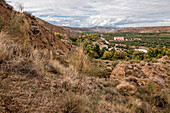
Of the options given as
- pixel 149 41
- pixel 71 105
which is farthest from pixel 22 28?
pixel 149 41

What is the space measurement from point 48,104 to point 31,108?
0.33 metres

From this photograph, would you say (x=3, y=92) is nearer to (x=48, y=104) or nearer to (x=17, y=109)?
(x=17, y=109)

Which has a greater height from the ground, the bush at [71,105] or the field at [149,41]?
the field at [149,41]

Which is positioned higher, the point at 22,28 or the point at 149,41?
the point at 22,28

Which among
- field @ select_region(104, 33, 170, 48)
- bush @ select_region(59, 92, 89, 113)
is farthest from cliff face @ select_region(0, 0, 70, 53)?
field @ select_region(104, 33, 170, 48)

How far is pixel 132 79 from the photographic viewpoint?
6.82 metres

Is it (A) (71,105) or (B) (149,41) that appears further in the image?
(B) (149,41)

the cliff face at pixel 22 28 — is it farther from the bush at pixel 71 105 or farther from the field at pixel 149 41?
the field at pixel 149 41

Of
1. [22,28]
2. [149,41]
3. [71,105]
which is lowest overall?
[71,105]

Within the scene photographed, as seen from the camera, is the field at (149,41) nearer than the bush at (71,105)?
No

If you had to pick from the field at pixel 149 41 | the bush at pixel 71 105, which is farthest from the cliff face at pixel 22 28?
the field at pixel 149 41

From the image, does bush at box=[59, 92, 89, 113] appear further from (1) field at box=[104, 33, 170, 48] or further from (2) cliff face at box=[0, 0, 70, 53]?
(1) field at box=[104, 33, 170, 48]

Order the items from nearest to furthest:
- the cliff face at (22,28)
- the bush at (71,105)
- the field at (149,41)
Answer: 1. the bush at (71,105)
2. the cliff face at (22,28)
3. the field at (149,41)

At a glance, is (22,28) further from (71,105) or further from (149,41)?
(149,41)
